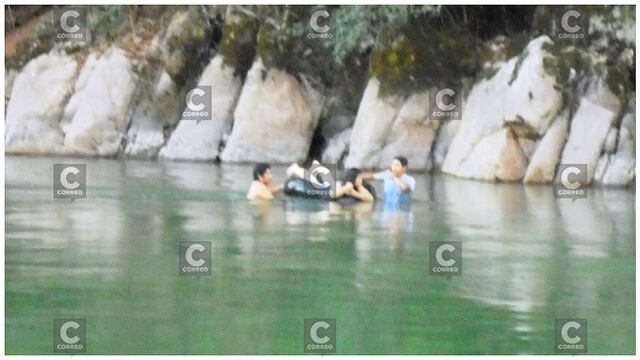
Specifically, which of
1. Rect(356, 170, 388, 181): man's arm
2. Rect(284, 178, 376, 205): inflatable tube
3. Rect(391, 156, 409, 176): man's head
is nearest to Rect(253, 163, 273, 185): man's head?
Rect(284, 178, 376, 205): inflatable tube

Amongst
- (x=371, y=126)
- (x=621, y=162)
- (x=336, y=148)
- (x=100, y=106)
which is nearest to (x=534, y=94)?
(x=621, y=162)

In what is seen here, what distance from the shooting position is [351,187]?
39.3ft

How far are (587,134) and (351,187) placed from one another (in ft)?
9.40

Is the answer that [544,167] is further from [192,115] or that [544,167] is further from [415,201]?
[192,115]

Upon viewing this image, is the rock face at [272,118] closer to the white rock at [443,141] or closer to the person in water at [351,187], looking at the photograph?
the white rock at [443,141]

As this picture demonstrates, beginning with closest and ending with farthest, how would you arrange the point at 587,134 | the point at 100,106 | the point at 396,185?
the point at 396,185
the point at 587,134
the point at 100,106

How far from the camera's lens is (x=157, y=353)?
7.77m

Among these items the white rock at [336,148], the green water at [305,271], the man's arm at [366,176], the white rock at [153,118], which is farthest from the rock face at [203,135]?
the man's arm at [366,176]

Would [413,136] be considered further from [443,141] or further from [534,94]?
[534,94]

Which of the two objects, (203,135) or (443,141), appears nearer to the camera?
(443,141)

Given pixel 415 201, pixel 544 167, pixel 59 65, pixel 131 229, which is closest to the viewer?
pixel 131 229

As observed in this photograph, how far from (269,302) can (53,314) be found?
1.30 meters

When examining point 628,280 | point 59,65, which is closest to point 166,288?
point 628,280

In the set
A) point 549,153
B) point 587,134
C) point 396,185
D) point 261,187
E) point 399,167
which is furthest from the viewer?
point 549,153
